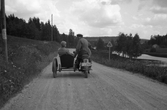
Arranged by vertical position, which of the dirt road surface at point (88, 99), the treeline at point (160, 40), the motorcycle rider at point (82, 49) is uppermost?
the treeline at point (160, 40)

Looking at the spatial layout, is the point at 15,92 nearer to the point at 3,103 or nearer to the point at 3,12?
the point at 3,103

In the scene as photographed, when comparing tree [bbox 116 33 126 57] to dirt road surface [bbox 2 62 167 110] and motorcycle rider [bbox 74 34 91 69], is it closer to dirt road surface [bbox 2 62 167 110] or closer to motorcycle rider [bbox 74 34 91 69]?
motorcycle rider [bbox 74 34 91 69]

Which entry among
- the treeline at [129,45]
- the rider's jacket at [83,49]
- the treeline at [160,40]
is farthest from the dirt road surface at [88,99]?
the treeline at [160,40]

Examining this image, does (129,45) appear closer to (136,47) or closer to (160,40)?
(136,47)

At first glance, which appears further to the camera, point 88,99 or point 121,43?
point 121,43

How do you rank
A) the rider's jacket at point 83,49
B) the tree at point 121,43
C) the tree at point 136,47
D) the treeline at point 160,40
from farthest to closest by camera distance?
the treeline at point 160,40 < the tree at point 121,43 < the tree at point 136,47 < the rider's jacket at point 83,49

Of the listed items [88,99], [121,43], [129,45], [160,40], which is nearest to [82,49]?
[88,99]

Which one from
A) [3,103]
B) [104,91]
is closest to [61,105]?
[3,103]

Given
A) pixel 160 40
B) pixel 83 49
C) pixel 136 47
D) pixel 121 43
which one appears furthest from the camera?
pixel 160 40

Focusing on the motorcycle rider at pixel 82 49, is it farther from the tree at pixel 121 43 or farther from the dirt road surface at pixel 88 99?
the tree at pixel 121 43

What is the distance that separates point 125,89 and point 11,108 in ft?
12.4

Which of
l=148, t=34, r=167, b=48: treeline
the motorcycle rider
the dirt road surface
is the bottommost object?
the dirt road surface

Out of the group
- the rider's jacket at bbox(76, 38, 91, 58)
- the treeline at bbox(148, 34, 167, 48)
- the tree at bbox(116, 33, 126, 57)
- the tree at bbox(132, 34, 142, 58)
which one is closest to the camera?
the rider's jacket at bbox(76, 38, 91, 58)

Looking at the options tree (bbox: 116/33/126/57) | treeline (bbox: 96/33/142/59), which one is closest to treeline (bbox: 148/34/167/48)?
treeline (bbox: 96/33/142/59)
